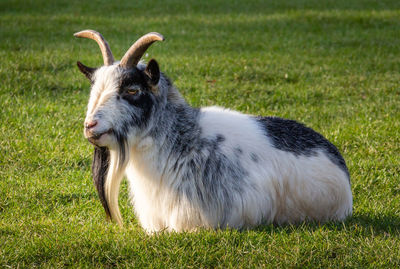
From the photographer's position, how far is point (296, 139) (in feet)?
16.0

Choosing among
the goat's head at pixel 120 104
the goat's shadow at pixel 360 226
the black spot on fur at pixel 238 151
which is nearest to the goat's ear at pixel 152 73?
the goat's head at pixel 120 104

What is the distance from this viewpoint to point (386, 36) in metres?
14.1

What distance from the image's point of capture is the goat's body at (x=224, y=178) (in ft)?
14.8

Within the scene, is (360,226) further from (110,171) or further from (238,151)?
(110,171)

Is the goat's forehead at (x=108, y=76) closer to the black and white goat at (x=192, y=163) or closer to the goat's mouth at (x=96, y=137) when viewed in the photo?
the black and white goat at (x=192, y=163)

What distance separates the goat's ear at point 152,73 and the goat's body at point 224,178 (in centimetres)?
38

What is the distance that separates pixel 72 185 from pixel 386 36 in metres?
10.5

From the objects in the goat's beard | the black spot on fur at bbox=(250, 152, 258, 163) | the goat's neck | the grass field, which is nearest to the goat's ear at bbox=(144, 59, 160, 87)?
the goat's neck

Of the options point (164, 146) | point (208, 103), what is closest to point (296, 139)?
point (164, 146)

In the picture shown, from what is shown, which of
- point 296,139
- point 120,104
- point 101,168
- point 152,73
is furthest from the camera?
point 296,139

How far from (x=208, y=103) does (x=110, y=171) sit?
171 inches

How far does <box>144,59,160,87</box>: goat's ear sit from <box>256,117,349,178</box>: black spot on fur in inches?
42.1

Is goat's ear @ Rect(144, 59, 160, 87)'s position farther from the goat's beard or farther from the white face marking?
the goat's beard

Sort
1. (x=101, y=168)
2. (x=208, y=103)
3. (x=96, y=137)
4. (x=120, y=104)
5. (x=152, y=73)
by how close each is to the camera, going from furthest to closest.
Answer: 1. (x=208, y=103)
2. (x=101, y=168)
3. (x=152, y=73)
4. (x=120, y=104)
5. (x=96, y=137)
